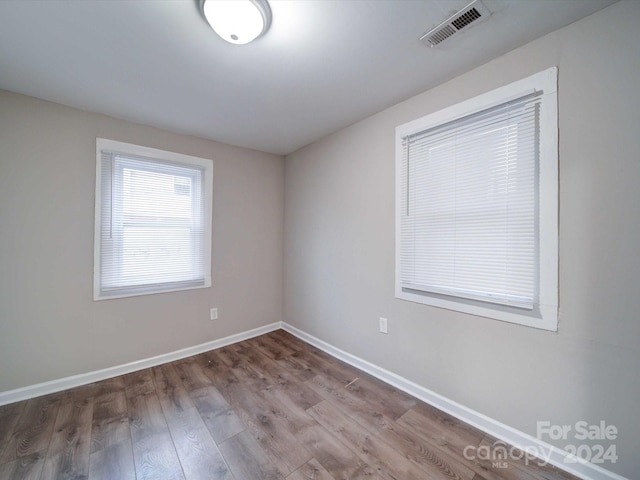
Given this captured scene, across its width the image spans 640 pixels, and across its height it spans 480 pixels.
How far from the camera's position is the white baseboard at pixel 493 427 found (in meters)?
1.28

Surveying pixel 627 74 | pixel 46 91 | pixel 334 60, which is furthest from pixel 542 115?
pixel 46 91

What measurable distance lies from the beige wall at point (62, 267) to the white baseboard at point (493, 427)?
2.03 metres

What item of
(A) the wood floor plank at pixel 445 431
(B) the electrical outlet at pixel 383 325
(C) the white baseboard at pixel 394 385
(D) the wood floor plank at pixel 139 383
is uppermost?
(B) the electrical outlet at pixel 383 325

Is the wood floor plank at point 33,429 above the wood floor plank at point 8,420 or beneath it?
beneath

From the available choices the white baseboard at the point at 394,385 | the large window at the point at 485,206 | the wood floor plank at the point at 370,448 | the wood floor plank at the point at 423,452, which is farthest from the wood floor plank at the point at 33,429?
the large window at the point at 485,206

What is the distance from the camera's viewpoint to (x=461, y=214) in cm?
176

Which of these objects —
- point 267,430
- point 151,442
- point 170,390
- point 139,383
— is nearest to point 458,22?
point 267,430

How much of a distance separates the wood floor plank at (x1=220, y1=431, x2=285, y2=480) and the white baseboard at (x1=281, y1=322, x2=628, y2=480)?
1.17 m

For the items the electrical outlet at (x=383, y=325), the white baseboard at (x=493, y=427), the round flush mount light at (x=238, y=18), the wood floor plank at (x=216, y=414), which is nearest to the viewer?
the round flush mount light at (x=238, y=18)

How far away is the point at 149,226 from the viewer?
2.51 metres

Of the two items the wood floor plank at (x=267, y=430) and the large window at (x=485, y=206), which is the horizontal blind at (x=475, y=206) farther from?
the wood floor plank at (x=267, y=430)

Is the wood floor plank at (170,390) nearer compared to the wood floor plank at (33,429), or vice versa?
the wood floor plank at (33,429)

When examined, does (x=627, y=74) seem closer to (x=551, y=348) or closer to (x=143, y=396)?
(x=551, y=348)

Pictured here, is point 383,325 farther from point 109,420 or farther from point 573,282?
point 109,420
